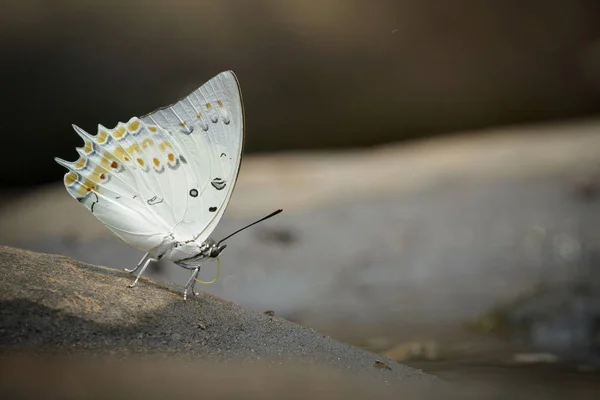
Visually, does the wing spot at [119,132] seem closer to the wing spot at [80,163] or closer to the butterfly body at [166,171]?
the butterfly body at [166,171]

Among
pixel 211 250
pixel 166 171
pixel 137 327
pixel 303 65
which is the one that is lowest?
pixel 137 327

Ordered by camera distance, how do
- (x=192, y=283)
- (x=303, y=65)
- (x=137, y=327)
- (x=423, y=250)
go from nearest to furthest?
(x=137, y=327) → (x=192, y=283) → (x=423, y=250) → (x=303, y=65)

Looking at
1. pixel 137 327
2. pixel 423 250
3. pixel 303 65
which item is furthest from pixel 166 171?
pixel 303 65

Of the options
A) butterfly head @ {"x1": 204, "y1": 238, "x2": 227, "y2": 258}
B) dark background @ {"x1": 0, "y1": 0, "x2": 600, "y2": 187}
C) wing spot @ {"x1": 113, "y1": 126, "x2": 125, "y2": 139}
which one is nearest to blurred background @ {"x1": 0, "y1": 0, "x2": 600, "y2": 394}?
dark background @ {"x1": 0, "y1": 0, "x2": 600, "y2": 187}

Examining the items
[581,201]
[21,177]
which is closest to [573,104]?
[581,201]

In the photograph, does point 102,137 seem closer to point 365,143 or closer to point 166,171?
point 166,171

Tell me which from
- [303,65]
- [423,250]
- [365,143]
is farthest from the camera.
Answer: [365,143]

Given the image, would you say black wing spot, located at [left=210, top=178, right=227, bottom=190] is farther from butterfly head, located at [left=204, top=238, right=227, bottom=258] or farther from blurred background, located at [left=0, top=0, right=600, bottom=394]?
blurred background, located at [left=0, top=0, right=600, bottom=394]
